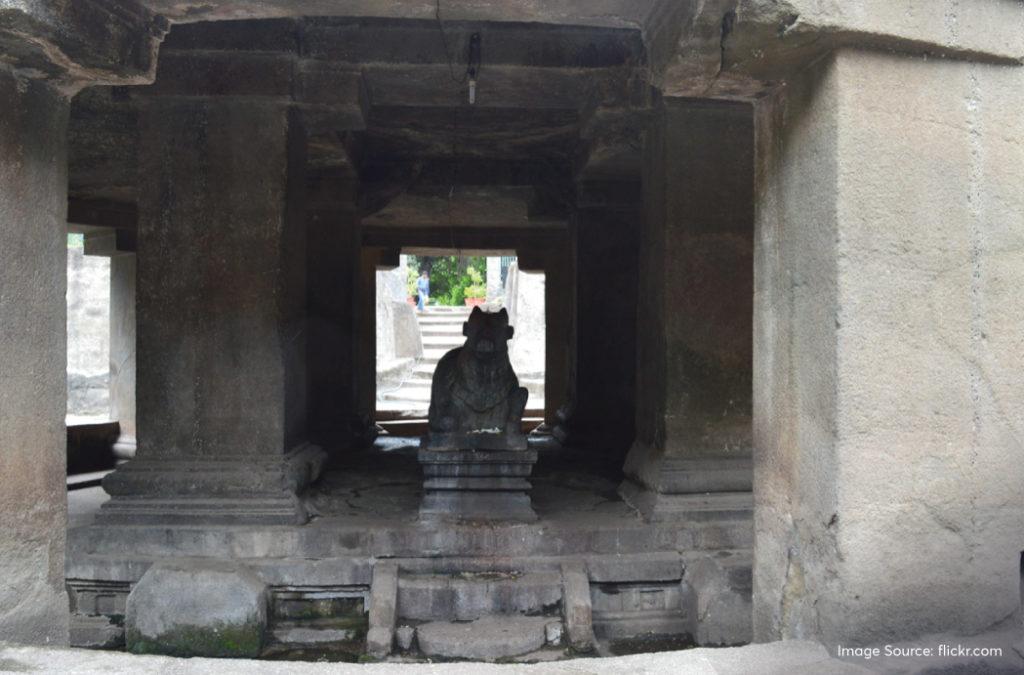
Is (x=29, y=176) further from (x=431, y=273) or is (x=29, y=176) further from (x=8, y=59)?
(x=431, y=273)

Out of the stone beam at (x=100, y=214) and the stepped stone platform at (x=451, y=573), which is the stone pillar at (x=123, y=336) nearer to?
the stone beam at (x=100, y=214)

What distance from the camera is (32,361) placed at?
238 centimetres

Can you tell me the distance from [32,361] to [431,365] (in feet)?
65.1

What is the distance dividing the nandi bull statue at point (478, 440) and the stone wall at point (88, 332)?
1192cm

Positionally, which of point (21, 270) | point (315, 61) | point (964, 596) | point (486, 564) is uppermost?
point (315, 61)

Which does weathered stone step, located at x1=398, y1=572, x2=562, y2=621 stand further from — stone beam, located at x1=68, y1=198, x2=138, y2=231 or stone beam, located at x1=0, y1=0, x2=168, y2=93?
stone beam, located at x1=68, y1=198, x2=138, y2=231

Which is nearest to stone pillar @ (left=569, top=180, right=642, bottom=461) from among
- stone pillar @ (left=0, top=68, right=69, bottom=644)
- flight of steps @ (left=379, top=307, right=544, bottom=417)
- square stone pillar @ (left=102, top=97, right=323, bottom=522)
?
square stone pillar @ (left=102, top=97, right=323, bottom=522)

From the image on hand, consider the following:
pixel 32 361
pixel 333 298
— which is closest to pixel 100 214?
pixel 333 298

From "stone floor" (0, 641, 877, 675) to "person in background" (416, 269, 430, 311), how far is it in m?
27.4

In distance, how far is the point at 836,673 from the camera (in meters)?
2.01

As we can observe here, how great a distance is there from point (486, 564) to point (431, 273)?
30144mm

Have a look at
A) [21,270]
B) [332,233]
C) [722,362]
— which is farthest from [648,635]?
[332,233]

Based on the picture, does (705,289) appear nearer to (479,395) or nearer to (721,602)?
(479,395)

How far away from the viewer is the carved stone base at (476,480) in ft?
16.2
